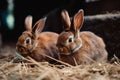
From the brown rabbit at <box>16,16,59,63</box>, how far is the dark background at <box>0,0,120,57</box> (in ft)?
2.87

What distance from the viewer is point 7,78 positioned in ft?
15.7

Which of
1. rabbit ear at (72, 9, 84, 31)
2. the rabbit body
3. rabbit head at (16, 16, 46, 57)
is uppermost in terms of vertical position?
rabbit ear at (72, 9, 84, 31)

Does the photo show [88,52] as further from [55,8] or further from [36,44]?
[55,8]

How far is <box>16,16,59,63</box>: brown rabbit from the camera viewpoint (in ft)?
18.8

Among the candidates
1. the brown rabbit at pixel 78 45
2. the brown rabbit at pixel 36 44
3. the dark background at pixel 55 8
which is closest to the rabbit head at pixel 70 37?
the brown rabbit at pixel 78 45

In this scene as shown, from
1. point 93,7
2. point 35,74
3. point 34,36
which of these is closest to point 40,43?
point 34,36

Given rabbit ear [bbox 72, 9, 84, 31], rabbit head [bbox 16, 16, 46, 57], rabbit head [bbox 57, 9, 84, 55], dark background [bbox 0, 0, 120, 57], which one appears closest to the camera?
rabbit head [bbox 57, 9, 84, 55]

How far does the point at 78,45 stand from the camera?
5.57 m

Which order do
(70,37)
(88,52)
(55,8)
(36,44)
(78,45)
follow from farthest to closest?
(55,8)
(36,44)
(88,52)
(78,45)
(70,37)

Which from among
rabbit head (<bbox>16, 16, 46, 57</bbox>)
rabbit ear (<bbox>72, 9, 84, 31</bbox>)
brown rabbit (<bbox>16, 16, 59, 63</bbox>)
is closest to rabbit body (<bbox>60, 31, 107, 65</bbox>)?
rabbit ear (<bbox>72, 9, 84, 31</bbox>)

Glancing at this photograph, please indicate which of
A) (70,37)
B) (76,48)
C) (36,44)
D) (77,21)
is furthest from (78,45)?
(36,44)

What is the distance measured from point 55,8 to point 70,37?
5070 mm

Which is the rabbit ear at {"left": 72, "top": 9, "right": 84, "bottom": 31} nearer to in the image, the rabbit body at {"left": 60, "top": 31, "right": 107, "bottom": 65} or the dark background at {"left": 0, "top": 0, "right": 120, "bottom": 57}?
the rabbit body at {"left": 60, "top": 31, "right": 107, "bottom": 65}

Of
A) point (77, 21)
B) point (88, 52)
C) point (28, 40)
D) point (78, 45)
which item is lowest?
point (88, 52)
